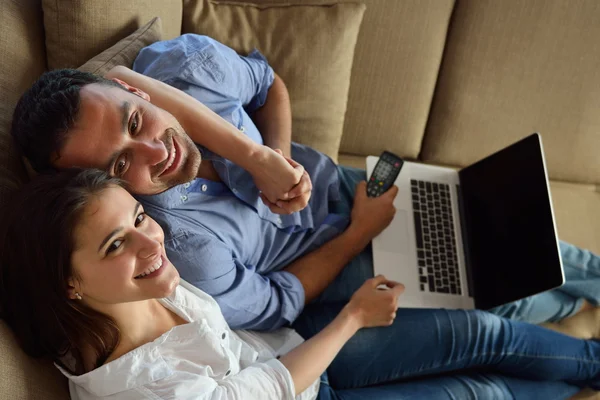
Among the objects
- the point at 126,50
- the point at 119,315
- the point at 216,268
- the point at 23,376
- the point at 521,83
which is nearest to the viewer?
the point at 23,376

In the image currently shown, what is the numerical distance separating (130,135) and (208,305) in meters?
0.38

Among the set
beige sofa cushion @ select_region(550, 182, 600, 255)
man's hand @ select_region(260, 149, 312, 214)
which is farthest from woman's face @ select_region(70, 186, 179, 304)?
beige sofa cushion @ select_region(550, 182, 600, 255)

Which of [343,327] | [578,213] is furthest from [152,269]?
[578,213]

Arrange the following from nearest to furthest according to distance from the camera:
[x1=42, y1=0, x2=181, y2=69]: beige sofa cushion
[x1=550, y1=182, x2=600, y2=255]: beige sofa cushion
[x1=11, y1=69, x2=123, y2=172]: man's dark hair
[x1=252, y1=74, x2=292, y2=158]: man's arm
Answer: [x1=11, y1=69, x2=123, y2=172]: man's dark hair → [x1=42, y1=0, x2=181, y2=69]: beige sofa cushion → [x1=252, y1=74, x2=292, y2=158]: man's arm → [x1=550, y1=182, x2=600, y2=255]: beige sofa cushion

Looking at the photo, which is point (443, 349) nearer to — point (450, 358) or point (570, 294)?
point (450, 358)

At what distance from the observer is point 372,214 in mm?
1365

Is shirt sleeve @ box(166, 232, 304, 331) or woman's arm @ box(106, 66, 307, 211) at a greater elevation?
woman's arm @ box(106, 66, 307, 211)

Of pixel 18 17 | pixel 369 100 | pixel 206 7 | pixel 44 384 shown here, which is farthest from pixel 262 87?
pixel 44 384

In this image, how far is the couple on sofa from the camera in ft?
2.85

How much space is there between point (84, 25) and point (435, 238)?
3.41ft

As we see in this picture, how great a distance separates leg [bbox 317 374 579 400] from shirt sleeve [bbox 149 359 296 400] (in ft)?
0.68

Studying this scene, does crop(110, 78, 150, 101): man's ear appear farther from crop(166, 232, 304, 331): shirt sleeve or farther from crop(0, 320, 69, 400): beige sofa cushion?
crop(0, 320, 69, 400): beige sofa cushion

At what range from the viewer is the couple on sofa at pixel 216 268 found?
2.85ft

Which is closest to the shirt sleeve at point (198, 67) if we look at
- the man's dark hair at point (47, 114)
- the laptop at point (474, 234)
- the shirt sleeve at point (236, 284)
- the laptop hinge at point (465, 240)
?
the man's dark hair at point (47, 114)
